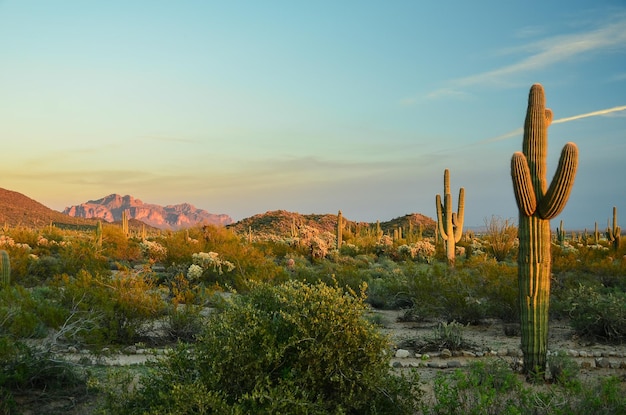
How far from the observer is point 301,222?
6506cm

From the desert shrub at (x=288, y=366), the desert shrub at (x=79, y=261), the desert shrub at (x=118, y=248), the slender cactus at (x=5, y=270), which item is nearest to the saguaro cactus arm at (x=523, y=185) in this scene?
the desert shrub at (x=288, y=366)

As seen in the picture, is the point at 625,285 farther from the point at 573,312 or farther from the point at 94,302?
the point at 94,302

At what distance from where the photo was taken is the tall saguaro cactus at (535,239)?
8.95m

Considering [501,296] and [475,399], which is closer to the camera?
[475,399]

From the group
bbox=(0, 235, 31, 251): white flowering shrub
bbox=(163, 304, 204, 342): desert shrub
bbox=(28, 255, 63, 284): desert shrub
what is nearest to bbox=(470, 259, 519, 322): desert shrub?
bbox=(163, 304, 204, 342): desert shrub

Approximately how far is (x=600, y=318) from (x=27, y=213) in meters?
63.8

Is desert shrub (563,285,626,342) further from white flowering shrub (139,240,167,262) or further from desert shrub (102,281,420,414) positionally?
white flowering shrub (139,240,167,262)

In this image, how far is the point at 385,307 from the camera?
16.2 meters

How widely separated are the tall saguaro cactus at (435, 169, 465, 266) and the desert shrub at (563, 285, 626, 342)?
11054mm

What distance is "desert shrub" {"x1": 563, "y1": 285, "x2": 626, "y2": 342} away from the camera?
11.7 m

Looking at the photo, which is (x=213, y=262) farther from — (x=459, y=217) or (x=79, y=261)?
(x=459, y=217)

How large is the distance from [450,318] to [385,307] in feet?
9.17

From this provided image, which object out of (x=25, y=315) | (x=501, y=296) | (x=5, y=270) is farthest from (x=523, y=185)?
(x=5, y=270)

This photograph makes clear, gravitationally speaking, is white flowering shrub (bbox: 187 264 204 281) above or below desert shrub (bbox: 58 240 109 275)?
below
